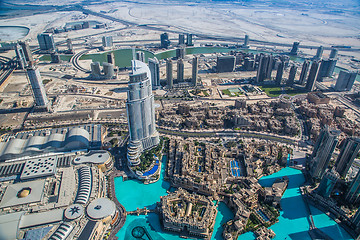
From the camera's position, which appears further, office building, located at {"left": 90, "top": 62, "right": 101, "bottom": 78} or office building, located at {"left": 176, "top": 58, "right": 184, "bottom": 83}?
office building, located at {"left": 90, "top": 62, "right": 101, "bottom": 78}

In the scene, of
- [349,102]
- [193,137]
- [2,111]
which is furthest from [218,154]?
[2,111]

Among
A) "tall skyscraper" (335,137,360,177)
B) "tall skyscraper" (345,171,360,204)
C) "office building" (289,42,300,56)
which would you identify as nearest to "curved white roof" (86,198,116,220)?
"tall skyscraper" (345,171,360,204)

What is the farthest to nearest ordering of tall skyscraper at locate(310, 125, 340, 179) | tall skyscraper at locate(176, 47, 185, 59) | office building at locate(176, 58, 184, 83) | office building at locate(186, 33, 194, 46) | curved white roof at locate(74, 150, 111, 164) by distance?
office building at locate(186, 33, 194, 46) → tall skyscraper at locate(176, 47, 185, 59) → office building at locate(176, 58, 184, 83) → curved white roof at locate(74, 150, 111, 164) → tall skyscraper at locate(310, 125, 340, 179)

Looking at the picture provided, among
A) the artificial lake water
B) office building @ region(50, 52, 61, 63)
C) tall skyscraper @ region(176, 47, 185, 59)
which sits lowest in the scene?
the artificial lake water

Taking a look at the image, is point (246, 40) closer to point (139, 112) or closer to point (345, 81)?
point (345, 81)

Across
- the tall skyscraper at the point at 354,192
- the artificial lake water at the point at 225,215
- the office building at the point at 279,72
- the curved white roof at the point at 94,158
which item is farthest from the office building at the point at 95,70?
the tall skyscraper at the point at 354,192

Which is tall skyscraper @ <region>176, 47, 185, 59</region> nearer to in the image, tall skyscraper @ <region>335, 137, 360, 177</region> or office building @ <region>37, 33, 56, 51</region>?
office building @ <region>37, 33, 56, 51</region>

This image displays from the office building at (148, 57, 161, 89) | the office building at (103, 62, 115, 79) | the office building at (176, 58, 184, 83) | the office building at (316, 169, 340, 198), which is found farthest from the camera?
the office building at (103, 62, 115, 79)

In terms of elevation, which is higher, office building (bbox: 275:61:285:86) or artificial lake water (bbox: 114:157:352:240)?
office building (bbox: 275:61:285:86)
